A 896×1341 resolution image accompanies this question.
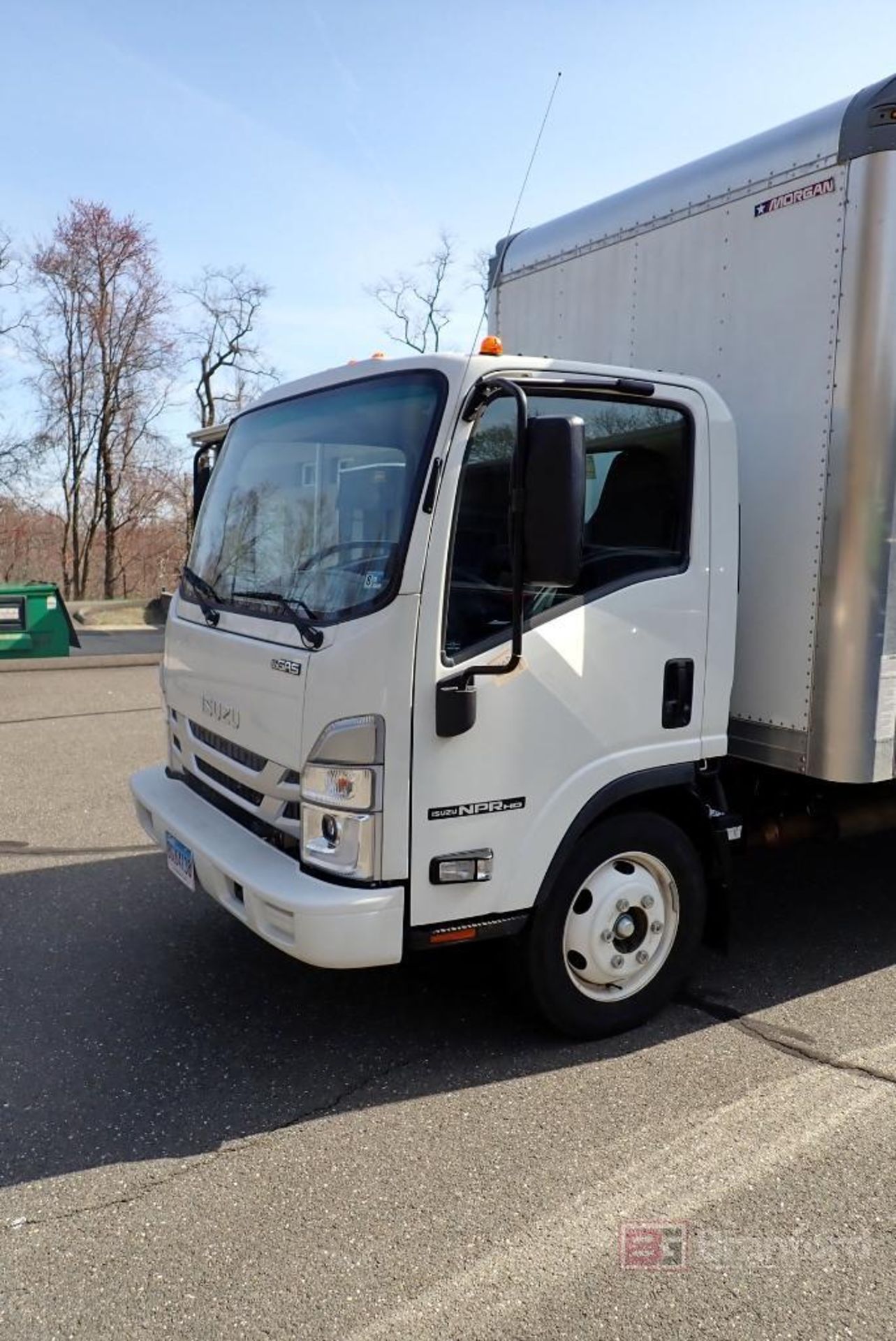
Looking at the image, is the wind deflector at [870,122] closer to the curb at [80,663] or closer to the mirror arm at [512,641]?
the mirror arm at [512,641]

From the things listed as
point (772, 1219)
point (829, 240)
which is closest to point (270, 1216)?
point (772, 1219)

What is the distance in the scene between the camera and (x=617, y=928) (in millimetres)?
3650

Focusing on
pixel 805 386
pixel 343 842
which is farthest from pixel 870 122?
pixel 343 842

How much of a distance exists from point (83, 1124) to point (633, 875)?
1.97 meters

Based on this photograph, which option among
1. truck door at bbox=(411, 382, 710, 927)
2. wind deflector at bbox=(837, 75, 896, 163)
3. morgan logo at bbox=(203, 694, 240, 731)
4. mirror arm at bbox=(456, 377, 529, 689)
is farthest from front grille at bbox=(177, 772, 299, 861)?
wind deflector at bbox=(837, 75, 896, 163)

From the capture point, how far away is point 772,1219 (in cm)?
275

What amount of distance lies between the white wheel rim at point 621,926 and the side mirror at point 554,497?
46.5 inches

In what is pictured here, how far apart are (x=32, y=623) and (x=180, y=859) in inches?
490

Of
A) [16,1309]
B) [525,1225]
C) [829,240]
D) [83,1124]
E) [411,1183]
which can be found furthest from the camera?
[829,240]

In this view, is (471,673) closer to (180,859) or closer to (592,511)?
(592,511)

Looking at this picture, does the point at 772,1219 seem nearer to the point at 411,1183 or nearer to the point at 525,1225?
the point at 525,1225

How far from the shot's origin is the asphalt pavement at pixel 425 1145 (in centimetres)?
245

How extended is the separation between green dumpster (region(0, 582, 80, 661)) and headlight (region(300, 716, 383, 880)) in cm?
1311

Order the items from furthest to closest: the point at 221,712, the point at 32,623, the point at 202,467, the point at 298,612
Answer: the point at 32,623
the point at 202,467
the point at 221,712
the point at 298,612
